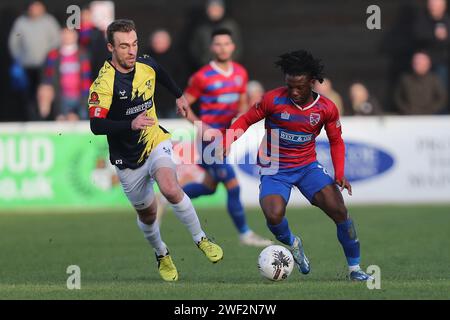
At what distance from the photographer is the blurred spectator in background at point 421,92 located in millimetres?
19203

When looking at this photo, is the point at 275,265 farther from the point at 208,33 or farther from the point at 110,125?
the point at 208,33

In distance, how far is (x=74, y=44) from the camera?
→ 18891 millimetres

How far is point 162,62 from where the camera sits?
61.1ft

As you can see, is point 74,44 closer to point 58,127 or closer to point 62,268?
point 58,127

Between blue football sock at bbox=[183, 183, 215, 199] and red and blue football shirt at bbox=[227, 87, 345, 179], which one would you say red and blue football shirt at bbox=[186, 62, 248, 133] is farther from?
red and blue football shirt at bbox=[227, 87, 345, 179]

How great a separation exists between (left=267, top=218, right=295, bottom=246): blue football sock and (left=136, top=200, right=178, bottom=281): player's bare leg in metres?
1.03

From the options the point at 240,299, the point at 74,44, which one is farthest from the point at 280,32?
the point at 240,299

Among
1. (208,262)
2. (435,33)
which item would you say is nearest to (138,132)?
(208,262)

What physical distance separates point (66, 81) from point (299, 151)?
9270 mm

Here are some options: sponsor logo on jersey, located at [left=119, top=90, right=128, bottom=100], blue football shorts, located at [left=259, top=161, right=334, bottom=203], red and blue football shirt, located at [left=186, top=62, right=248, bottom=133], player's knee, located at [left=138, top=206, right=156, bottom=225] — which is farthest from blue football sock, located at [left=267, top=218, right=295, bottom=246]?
red and blue football shirt, located at [left=186, top=62, right=248, bottom=133]

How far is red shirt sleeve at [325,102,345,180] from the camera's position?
33.6 feet

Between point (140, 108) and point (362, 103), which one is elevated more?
point (140, 108)
